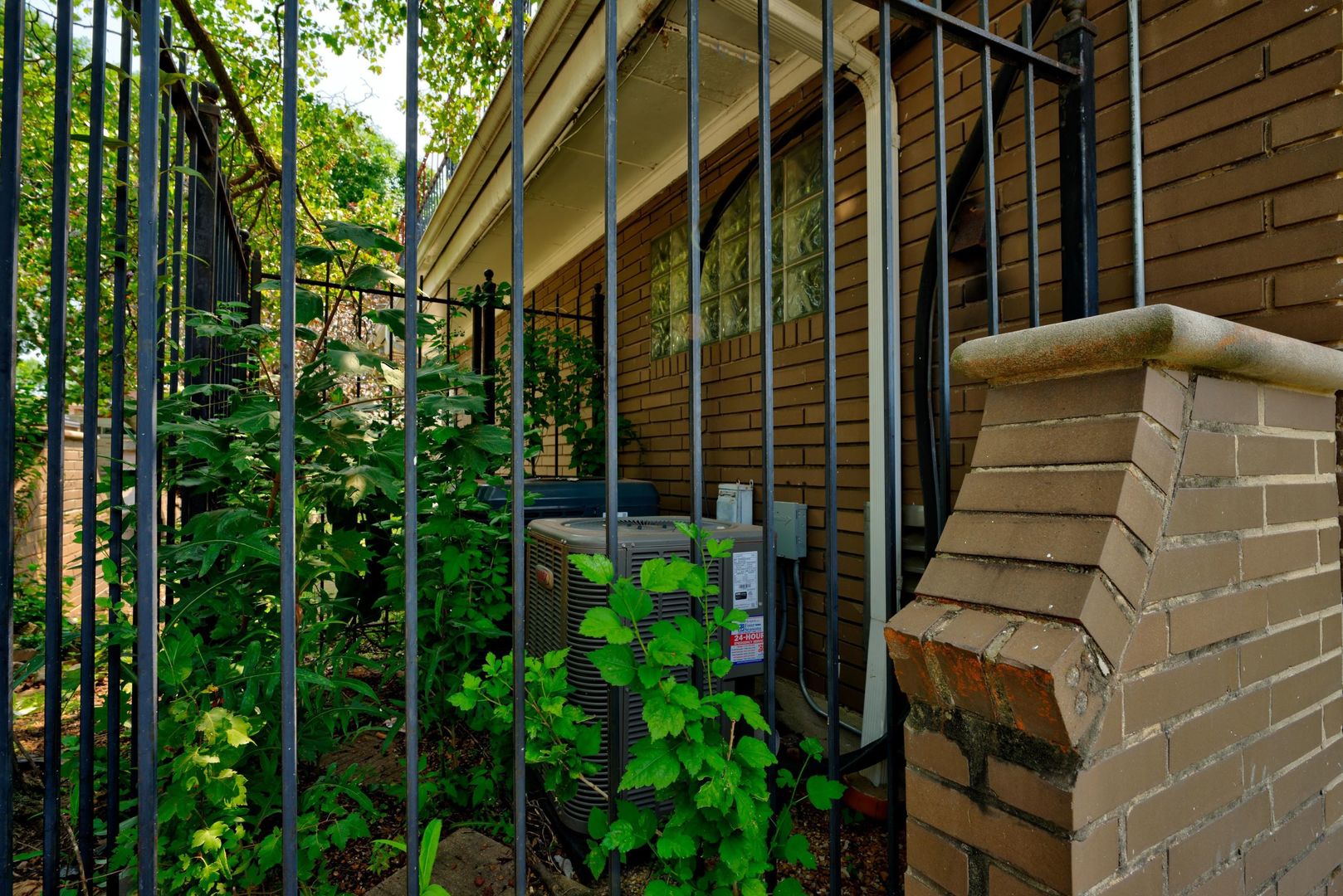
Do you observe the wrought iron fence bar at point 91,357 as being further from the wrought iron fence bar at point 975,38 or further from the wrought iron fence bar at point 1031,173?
the wrought iron fence bar at point 1031,173

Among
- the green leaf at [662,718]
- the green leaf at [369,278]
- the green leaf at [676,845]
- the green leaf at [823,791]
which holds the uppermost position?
the green leaf at [369,278]

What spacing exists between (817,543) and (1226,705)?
2.00 meters

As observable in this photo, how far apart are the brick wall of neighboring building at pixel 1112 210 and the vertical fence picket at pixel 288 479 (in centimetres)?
196

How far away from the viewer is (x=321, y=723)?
1775 millimetres

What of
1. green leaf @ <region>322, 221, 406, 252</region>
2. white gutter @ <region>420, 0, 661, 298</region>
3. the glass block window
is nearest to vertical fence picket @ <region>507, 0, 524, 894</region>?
white gutter @ <region>420, 0, 661, 298</region>

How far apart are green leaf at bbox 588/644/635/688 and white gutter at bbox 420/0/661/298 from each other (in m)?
1.01

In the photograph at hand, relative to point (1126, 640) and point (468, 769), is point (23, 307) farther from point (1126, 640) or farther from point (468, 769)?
point (1126, 640)

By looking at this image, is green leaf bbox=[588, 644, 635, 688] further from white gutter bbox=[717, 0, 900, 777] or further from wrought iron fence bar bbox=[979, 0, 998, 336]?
white gutter bbox=[717, 0, 900, 777]

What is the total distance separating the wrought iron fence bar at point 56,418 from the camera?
35.4 inches

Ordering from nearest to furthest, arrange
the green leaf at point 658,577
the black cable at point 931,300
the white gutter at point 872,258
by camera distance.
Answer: the green leaf at point 658,577 < the black cable at point 931,300 < the white gutter at point 872,258

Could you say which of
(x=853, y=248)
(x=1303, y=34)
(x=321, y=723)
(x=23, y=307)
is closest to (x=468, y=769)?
(x=321, y=723)

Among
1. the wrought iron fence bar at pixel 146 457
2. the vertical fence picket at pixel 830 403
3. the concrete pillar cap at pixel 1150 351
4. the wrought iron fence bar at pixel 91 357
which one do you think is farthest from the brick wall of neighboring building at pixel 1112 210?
the wrought iron fence bar at pixel 91 357

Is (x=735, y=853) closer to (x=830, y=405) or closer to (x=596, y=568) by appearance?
(x=596, y=568)

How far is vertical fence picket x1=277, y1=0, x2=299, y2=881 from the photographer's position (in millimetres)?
829
